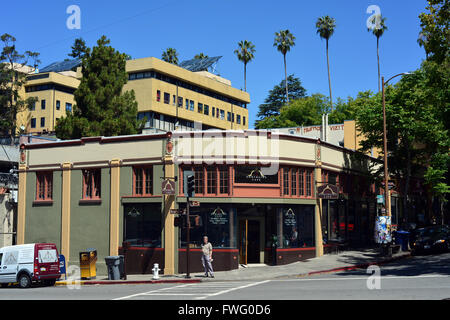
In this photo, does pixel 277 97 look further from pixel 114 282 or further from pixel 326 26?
pixel 114 282

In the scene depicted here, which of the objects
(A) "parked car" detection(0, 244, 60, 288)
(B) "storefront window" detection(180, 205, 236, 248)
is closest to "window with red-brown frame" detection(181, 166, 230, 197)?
(B) "storefront window" detection(180, 205, 236, 248)

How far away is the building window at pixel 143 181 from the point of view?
29.5 m

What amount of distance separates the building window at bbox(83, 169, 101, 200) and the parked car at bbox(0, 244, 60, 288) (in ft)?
19.1

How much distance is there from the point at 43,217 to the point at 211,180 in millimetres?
11416

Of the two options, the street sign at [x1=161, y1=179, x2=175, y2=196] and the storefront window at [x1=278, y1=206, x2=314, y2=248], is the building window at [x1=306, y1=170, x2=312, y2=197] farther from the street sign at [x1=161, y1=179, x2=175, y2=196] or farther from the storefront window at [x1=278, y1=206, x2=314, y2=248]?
the street sign at [x1=161, y1=179, x2=175, y2=196]

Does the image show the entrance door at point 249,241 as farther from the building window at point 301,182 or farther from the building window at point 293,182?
the building window at point 301,182

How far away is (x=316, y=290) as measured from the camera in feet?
58.9

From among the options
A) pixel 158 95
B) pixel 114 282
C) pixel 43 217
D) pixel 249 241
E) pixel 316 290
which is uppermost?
pixel 158 95

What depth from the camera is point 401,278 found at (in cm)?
2033

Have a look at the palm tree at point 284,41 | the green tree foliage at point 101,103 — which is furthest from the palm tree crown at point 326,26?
the green tree foliage at point 101,103

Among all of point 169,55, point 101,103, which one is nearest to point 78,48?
point 169,55
